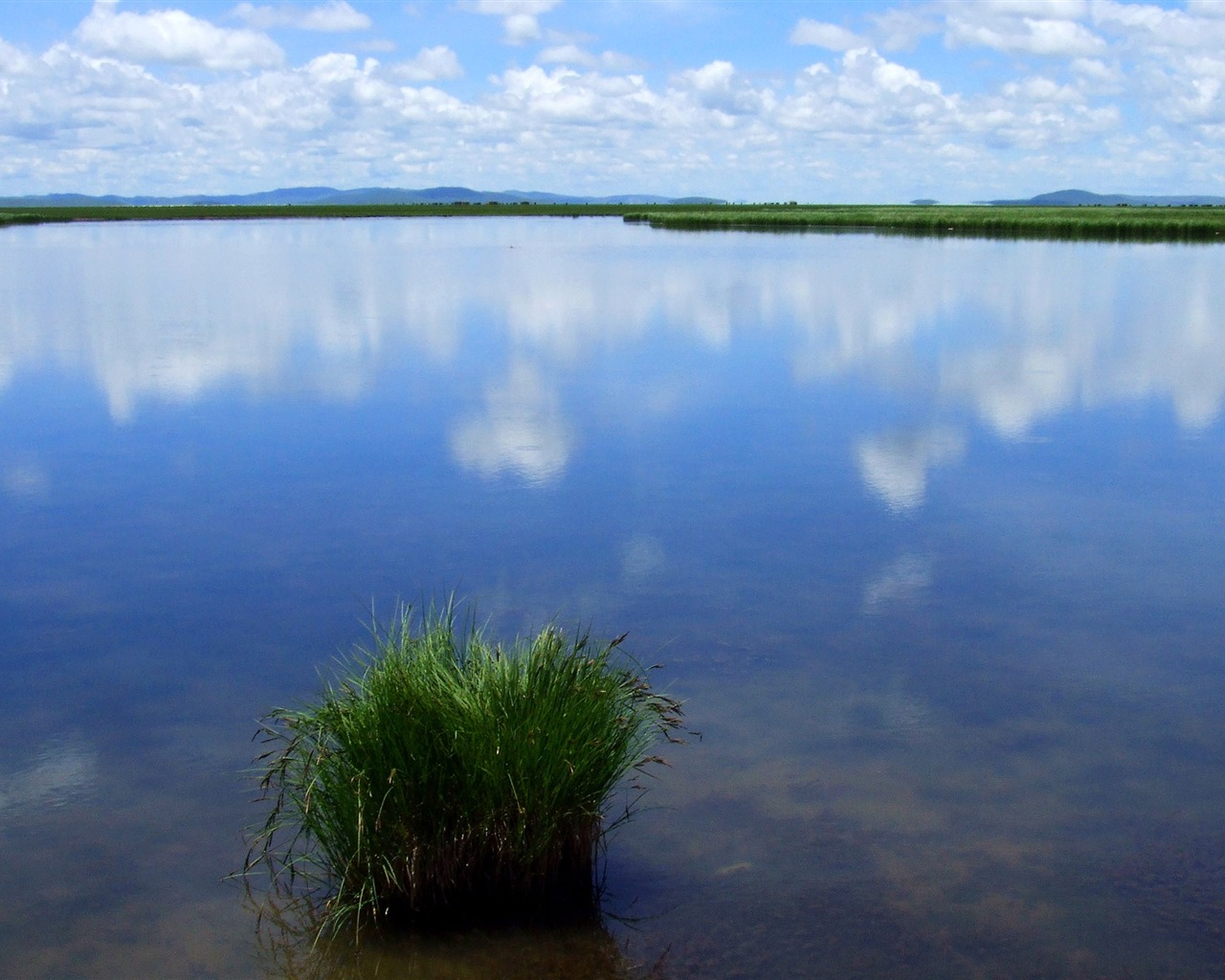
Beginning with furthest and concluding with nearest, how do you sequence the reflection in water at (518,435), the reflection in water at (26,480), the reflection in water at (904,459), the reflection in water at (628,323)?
the reflection in water at (628,323) < the reflection in water at (518,435) < the reflection in water at (26,480) < the reflection in water at (904,459)

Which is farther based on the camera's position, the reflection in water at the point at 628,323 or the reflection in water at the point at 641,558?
the reflection in water at the point at 628,323

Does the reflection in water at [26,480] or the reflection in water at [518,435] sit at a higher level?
the reflection in water at [518,435]

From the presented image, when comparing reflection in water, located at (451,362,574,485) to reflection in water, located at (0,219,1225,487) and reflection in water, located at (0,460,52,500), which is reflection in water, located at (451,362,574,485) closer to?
reflection in water, located at (0,219,1225,487)

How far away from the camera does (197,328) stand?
63.7ft

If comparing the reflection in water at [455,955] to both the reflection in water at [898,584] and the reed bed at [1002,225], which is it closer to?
the reflection in water at [898,584]

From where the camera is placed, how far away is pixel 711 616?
637cm

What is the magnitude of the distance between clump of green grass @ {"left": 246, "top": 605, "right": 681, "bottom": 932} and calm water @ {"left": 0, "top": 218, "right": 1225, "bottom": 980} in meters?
0.19

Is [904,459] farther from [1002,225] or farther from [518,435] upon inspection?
[1002,225]

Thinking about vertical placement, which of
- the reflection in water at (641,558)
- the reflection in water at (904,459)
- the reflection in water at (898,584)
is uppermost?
the reflection in water at (898,584)

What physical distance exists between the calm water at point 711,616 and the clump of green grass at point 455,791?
0.19 m

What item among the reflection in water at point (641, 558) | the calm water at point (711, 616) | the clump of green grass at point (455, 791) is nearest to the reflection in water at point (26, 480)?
the calm water at point (711, 616)

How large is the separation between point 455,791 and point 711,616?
2653 mm

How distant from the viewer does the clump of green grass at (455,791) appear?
3.89 metres

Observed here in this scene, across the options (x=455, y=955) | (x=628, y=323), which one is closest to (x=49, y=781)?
(x=455, y=955)
